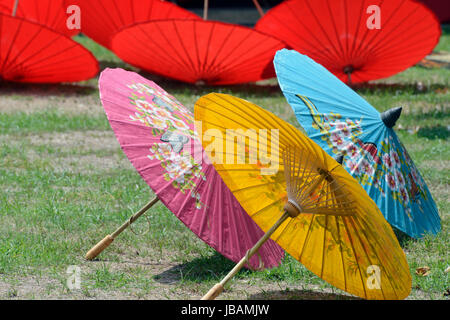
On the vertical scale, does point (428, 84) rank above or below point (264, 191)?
above

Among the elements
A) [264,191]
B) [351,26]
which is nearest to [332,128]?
[264,191]

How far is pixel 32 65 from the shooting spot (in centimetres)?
716

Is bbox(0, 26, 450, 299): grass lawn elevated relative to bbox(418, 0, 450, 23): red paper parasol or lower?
lower

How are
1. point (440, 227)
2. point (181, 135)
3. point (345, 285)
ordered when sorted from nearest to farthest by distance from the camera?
point (345, 285) → point (181, 135) → point (440, 227)

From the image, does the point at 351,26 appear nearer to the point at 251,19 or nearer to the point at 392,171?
the point at 392,171

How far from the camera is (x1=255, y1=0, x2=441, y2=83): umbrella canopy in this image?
732 centimetres

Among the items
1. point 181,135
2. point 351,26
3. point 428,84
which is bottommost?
point 181,135

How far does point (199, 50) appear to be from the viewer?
7.22 m

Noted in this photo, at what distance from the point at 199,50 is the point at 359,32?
1.66 metres

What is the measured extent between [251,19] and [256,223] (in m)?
11.1

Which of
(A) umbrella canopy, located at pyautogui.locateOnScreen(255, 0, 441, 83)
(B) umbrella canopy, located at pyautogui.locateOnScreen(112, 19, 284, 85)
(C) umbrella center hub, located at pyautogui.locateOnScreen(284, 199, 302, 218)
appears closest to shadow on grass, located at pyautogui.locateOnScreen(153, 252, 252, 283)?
(C) umbrella center hub, located at pyautogui.locateOnScreen(284, 199, 302, 218)

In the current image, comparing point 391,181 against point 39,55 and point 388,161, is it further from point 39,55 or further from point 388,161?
point 39,55

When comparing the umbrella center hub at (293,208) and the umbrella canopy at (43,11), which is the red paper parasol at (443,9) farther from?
the umbrella center hub at (293,208)

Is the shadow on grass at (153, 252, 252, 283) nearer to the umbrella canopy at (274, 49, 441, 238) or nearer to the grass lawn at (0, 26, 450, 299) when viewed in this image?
the grass lawn at (0, 26, 450, 299)
